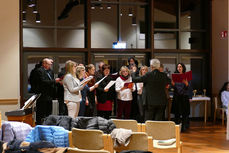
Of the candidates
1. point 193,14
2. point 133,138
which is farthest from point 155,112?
point 193,14

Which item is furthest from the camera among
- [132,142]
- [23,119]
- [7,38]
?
[7,38]

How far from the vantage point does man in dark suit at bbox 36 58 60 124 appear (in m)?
8.04

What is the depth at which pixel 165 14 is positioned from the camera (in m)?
11.2

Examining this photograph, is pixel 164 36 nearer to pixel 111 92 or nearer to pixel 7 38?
pixel 111 92

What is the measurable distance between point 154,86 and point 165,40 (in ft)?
13.9

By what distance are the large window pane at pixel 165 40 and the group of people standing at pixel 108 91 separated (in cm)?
220

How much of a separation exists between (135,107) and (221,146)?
2.23 m

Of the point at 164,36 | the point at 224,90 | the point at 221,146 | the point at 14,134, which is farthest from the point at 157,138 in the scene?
the point at 164,36

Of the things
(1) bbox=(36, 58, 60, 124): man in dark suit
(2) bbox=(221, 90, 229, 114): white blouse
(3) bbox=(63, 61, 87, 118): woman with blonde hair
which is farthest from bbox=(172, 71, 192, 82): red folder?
(1) bbox=(36, 58, 60, 124): man in dark suit

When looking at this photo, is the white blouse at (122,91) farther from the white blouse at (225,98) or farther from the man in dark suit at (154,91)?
the white blouse at (225,98)

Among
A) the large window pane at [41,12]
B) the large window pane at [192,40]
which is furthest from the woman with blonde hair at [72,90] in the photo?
the large window pane at [192,40]

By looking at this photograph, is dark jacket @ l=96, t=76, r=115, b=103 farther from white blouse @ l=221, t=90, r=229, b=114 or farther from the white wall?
white blouse @ l=221, t=90, r=229, b=114

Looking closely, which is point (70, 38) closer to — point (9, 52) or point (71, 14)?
point (71, 14)

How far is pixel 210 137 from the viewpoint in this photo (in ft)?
27.5
